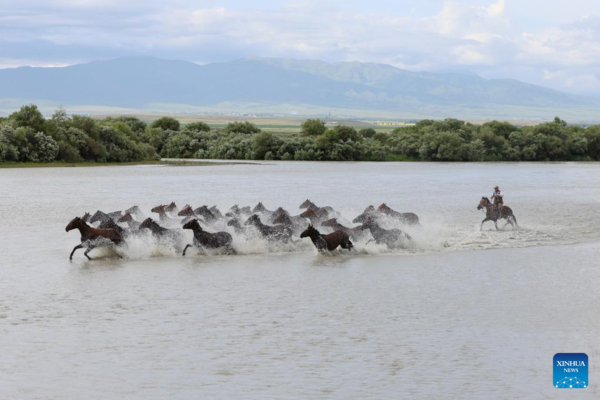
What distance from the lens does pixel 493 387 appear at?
990 cm

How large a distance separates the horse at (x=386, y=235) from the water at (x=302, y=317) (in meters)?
0.27

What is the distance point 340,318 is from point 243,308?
1767 mm

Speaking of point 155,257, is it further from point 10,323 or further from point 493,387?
point 493,387

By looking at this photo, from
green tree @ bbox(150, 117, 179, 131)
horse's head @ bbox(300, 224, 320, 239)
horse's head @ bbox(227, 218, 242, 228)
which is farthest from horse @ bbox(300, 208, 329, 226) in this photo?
green tree @ bbox(150, 117, 179, 131)

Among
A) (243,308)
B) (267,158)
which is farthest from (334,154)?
(243,308)

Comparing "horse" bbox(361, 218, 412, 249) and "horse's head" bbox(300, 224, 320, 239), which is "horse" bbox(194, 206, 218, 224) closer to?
"horse's head" bbox(300, 224, 320, 239)

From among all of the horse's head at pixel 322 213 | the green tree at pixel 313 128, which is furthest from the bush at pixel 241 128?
the horse's head at pixel 322 213

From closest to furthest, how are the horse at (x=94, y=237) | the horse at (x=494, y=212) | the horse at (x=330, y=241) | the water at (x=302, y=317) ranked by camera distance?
the water at (x=302, y=317) < the horse at (x=94, y=237) < the horse at (x=330, y=241) < the horse at (x=494, y=212)

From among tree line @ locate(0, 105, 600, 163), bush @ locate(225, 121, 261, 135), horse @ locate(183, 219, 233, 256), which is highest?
bush @ locate(225, 121, 261, 135)

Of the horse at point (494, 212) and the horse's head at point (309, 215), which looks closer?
the horse's head at point (309, 215)

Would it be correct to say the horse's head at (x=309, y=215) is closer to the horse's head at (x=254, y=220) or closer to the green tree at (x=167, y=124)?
the horse's head at (x=254, y=220)

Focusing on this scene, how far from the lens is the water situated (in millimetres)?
Answer: 10164

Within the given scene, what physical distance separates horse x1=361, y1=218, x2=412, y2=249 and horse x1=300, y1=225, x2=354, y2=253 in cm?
72

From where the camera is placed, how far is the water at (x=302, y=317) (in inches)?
400
